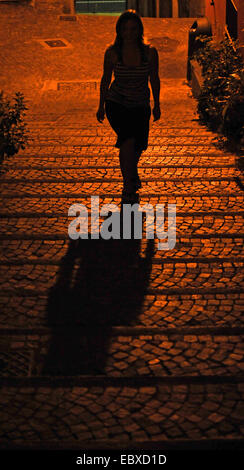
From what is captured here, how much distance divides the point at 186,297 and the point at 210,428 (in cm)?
146

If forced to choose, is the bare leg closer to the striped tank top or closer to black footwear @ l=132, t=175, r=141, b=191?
black footwear @ l=132, t=175, r=141, b=191

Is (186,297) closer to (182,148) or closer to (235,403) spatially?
(235,403)

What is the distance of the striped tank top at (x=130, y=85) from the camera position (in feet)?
20.4

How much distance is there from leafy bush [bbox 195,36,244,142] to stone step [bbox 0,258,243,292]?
3.06 metres

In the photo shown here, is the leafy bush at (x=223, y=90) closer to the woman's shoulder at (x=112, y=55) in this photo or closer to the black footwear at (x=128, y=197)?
the black footwear at (x=128, y=197)

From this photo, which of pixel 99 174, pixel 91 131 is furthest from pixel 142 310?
pixel 91 131

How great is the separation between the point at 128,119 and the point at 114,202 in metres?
0.77

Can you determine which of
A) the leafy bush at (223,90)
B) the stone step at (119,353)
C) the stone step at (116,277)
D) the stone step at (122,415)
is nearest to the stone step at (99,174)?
the leafy bush at (223,90)

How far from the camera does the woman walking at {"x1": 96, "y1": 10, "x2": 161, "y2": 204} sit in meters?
6.11

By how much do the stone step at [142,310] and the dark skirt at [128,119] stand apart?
1.92 metres

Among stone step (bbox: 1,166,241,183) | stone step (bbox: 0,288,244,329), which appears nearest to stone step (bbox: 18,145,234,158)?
stone step (bbox: 1,166,241,183)

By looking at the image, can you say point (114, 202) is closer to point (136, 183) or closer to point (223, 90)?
point (136, 183)

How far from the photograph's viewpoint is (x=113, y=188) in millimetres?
6945
